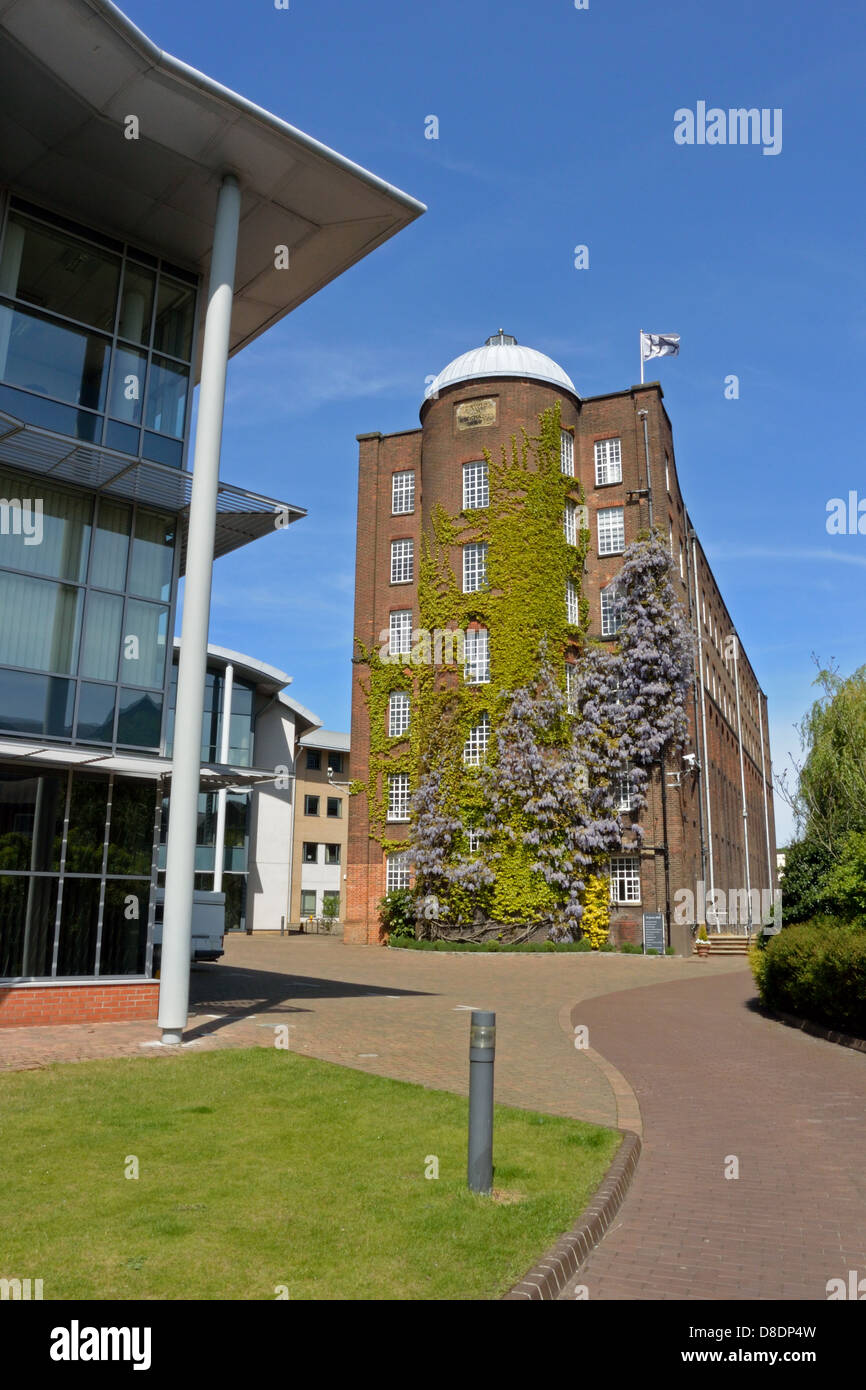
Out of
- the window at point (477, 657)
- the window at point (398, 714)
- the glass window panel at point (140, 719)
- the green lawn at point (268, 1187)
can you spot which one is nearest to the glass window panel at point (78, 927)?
the glass window panel at point (140, 719)

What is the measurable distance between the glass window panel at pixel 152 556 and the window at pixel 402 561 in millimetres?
27064

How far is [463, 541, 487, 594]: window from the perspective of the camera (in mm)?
39719

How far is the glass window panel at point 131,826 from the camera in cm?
1416

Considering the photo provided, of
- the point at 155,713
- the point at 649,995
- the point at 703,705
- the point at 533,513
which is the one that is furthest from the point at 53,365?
the point at 703,705

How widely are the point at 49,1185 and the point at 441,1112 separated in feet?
11.4

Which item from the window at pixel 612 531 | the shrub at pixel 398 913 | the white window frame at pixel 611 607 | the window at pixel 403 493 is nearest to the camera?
the shrub at pixel 398 913

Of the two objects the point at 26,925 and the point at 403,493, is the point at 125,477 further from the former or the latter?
the point at 403,493

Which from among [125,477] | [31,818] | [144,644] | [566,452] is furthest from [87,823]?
[566,452]

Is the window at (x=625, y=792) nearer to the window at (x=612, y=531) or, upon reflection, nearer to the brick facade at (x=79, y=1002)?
the window at (x=612, y=531)

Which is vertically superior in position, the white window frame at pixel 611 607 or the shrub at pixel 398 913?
the white window frame at pixel 611 607

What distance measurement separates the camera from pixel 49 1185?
6.27 meters

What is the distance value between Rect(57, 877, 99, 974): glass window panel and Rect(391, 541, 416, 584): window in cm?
2989

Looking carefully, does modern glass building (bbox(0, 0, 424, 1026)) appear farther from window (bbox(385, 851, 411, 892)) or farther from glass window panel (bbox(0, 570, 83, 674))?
window (bbox(385, 851, 411, 892))
